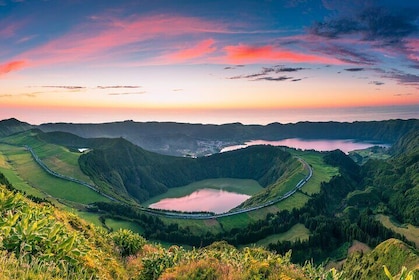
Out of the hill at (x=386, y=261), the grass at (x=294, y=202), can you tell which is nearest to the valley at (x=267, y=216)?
the grass at (x=294, y=202)

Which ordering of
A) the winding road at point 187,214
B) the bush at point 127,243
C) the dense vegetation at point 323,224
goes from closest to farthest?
the bush at point 127,243 < the dense vegetation at point 323,224 < the winding road at point 187,214

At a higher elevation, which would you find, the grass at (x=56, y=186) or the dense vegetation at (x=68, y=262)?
the dense vegetation at (x=68, y=262)

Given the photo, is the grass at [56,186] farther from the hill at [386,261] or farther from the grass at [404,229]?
the grass at [404,229]

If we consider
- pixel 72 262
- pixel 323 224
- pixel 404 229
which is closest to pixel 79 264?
pixel 72 262

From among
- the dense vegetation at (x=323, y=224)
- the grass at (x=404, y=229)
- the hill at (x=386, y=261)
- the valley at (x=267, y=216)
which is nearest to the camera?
the hill at (x=386, y=261)

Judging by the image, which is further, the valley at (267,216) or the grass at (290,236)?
the grass at (290,236)

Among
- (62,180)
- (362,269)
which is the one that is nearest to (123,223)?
(62,180)

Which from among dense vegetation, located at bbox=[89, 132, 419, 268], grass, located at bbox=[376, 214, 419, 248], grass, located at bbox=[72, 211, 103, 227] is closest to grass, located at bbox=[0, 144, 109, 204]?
dense vegetation, located at bbox=[89, 132, 419, 268]

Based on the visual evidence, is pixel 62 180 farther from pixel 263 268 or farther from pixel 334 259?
pixel 263 268
